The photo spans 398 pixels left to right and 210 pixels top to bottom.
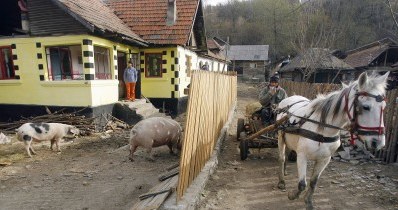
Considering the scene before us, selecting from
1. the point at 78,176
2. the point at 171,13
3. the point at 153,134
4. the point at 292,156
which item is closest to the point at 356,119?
the point at 292,156

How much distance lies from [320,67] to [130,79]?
18.0 meters

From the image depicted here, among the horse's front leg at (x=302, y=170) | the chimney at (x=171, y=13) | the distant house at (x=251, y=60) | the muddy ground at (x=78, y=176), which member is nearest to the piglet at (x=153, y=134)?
the muddy ground at (x=78, y=176)

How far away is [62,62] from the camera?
11.0 metres

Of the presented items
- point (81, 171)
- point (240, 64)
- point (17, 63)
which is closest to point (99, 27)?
point (17, 63)

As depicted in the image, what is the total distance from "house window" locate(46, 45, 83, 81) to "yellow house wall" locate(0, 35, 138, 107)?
1.21ft

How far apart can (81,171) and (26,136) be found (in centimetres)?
212

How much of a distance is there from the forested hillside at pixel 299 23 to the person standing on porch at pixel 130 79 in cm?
748

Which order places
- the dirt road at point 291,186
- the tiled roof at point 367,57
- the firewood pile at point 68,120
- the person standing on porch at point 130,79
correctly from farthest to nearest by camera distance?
the tiled roof at point 367,57 < the person standing on porch at point 130,79 < the firewood pile at point 68,120 < the dirt road at point 291,186

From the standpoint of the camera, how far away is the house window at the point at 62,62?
9.79 meters

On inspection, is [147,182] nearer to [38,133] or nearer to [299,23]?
[38,133]

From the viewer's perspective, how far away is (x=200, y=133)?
418cm

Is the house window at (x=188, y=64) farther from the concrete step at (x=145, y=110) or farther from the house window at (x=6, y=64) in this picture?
the house window at (x=6, y=64)

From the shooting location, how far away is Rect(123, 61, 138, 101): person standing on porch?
36.9 ft

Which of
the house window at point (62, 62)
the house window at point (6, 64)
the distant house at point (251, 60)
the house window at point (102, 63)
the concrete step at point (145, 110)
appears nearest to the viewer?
the house window at point (62, 62)
